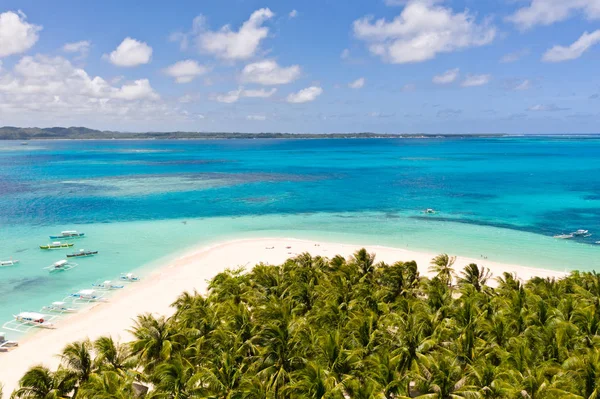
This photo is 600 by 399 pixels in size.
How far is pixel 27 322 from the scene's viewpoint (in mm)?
34000

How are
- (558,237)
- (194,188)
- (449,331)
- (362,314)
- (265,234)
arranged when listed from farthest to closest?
1. (194,188)
2. (265,234)
3. (558,237)
4. (362,314)
5. (449,331)

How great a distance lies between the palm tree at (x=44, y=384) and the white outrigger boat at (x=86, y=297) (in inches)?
838

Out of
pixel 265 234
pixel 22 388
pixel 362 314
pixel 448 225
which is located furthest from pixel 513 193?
pixel 22 388

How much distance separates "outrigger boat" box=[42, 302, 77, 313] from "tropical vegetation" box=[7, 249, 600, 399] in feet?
55.6

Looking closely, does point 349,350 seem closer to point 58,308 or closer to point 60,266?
point 58,308

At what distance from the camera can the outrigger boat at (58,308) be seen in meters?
36.6

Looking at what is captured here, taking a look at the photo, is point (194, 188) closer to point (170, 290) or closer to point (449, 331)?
point (170, 290)

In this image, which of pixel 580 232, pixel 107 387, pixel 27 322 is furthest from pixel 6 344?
pixel 580 232

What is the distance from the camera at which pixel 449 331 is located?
866 inches

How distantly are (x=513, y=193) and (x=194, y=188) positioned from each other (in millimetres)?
83711

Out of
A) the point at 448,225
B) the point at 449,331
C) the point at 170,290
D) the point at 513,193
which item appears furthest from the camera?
the point at 513,193

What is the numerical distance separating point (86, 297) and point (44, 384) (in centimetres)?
2291

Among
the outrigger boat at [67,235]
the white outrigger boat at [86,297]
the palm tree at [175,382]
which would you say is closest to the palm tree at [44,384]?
the palm tree at [175,382]

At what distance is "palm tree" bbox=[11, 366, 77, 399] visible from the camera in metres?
17.7
